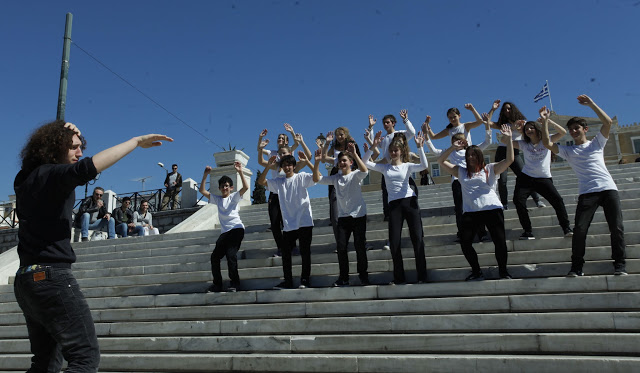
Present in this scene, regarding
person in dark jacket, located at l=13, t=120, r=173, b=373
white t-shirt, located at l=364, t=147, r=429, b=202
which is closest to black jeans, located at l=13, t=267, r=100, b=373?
person in dark jacket, located at l=13, t=120, r=173, b=373

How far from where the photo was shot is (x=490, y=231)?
553 cm

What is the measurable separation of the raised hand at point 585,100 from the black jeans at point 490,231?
4.94 ft

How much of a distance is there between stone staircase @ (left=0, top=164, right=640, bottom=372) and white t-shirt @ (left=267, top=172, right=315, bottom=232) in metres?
0.78

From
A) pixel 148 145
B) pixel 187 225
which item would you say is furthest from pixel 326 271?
pixel 187 225

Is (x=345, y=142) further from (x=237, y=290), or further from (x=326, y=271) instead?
(x=237, y=290)

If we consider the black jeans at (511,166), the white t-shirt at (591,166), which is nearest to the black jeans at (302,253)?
the black jeans at (511,166)

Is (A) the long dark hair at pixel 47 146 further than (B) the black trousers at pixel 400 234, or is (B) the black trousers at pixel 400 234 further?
(B) the black trousers at pixel 400 234

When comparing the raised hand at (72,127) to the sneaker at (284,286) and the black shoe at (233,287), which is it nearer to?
the sneaker at (284,286)

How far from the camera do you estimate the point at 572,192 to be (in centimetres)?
938

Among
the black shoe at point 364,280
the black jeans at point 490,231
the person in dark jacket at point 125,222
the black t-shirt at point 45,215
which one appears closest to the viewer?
the black t-shirt at point 45,215

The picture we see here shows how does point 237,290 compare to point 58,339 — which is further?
point 237,290

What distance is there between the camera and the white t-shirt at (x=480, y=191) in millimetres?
5602

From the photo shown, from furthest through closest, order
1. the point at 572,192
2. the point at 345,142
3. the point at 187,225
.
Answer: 1. the point at 187,225
2. the point at 572,192
3. the point at 345,142

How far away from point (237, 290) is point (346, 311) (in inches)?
69.8
